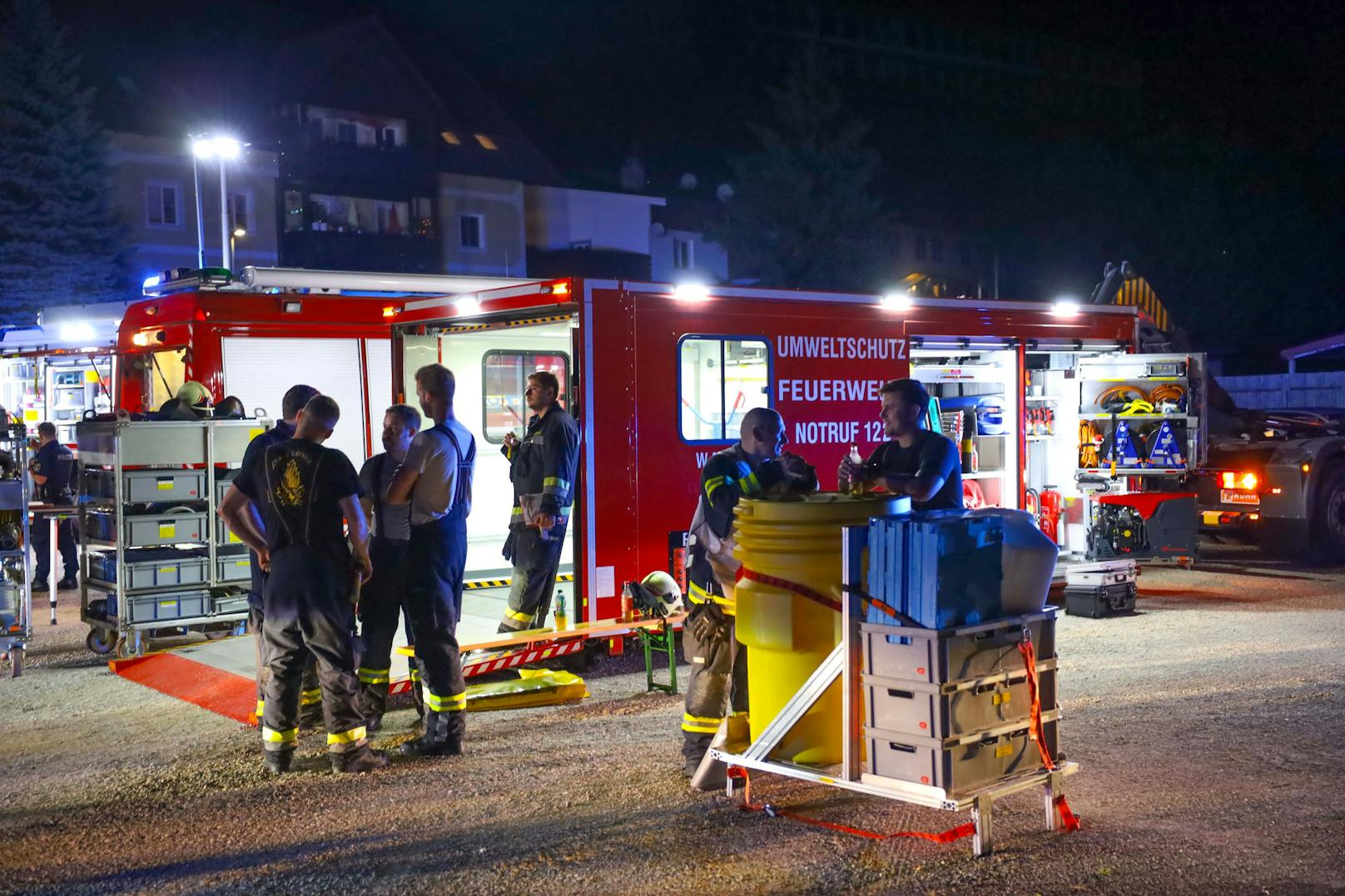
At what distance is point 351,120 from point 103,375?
82.4ft

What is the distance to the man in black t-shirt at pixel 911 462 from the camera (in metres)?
6.13

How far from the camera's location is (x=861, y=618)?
5.11m

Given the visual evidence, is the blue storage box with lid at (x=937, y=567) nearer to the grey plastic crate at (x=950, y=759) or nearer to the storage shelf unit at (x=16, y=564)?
the grey plastic crate at (x=950, y=759)

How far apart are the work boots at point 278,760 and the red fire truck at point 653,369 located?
8.28 feet

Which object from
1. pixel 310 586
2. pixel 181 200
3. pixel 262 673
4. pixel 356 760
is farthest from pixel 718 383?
pixel 181 200

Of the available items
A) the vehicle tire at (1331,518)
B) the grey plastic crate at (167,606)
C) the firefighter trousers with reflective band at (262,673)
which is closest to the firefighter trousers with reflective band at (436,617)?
the firefighter trousers with reflective band at (262,673)

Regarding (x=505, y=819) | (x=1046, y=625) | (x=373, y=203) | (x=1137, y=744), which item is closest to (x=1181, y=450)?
(x=1137, y=744)

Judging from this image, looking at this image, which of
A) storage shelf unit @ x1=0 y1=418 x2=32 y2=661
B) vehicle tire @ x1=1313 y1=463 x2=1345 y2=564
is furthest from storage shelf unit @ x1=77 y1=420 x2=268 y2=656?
vehicle tire @ x1=1313 y1=463 x2=1345 y2=564

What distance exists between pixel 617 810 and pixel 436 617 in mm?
1530

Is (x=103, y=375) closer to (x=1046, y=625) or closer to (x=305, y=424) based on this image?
(x=305, y=424)

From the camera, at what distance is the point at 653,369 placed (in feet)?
29.0

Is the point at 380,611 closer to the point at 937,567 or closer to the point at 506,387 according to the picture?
the point at 937,567

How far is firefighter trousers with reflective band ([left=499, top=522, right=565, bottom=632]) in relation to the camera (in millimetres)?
8422

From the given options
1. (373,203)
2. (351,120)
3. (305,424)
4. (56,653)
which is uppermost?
(351,120)
